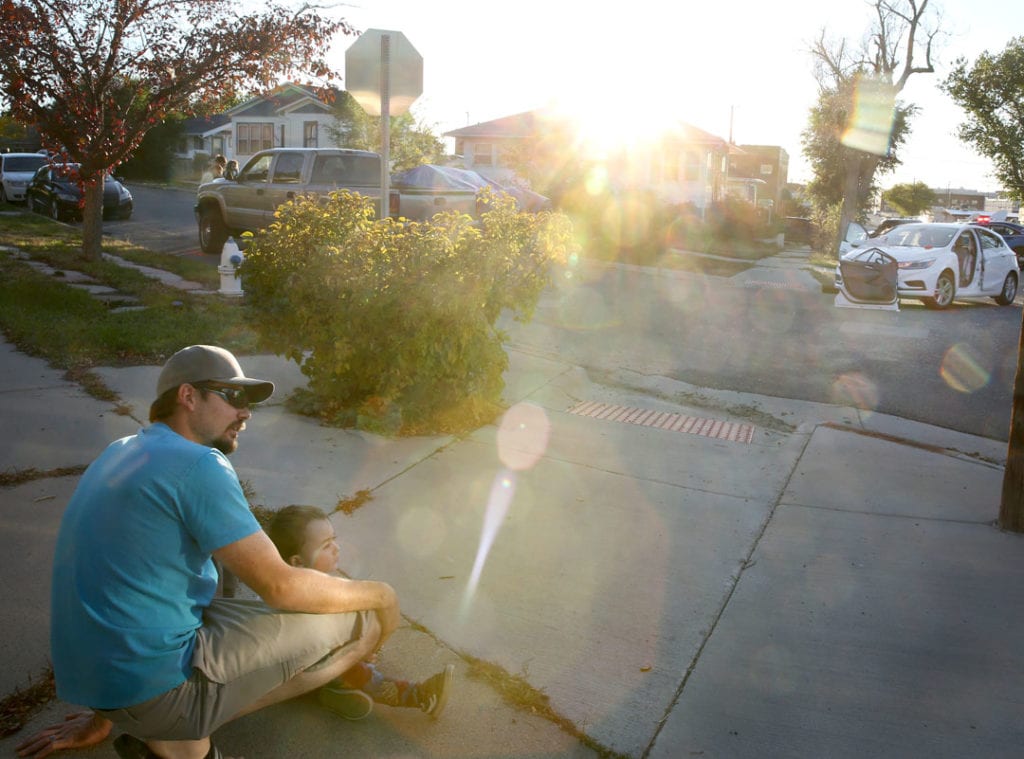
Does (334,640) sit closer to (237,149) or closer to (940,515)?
(940,515)

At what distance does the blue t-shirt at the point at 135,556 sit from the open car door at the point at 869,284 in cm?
1437

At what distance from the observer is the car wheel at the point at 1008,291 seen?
1748 centimetres

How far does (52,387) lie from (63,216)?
57.9 ft

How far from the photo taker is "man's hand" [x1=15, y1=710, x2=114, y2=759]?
294cm

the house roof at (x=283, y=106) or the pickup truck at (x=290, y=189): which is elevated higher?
the house roof at (x=283, y=106)

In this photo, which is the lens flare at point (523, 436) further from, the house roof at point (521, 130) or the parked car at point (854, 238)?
the house roof at point (521, 130)

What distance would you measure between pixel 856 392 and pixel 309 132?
4262cm

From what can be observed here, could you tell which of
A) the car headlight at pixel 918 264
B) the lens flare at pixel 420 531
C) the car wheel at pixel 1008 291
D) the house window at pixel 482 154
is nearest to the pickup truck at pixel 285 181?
the car headlight at pixel 918 264

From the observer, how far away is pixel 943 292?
52.9 feet

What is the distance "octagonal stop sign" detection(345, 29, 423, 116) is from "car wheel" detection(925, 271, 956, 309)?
11453mm

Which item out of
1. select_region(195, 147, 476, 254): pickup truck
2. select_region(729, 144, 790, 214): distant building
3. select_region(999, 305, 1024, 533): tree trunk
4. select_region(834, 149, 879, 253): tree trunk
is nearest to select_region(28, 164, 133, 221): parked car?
select_region(195, 147, 476, 254): pickup truck

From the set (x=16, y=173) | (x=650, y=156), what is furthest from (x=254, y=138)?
(x=16, y=173)

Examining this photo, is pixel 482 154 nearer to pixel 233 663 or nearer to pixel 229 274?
pixel 229 274

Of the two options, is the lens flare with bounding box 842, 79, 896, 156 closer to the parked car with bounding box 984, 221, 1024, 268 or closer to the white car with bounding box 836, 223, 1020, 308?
the parked car with bounding box 984, 221, 1024, 268
